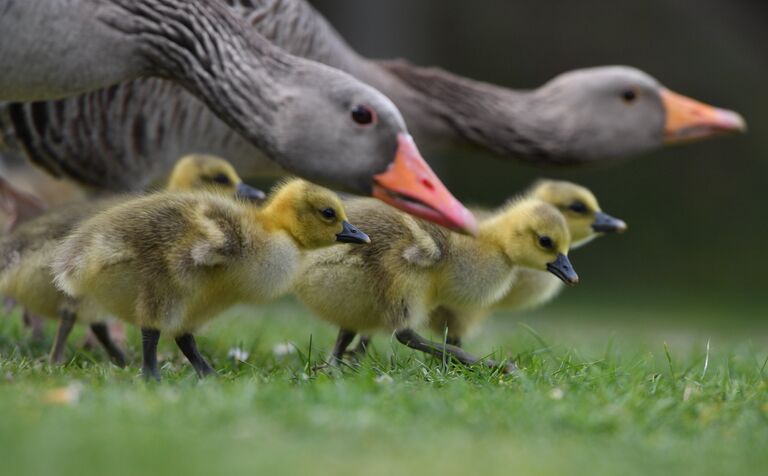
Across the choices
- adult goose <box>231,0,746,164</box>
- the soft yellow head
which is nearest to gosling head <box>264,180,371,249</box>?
the soft yellow head

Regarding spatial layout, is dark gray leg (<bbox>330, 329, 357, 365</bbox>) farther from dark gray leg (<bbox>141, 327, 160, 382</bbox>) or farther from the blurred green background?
the blurred green background

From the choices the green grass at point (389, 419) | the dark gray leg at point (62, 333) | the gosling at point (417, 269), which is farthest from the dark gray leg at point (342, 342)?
the dark gray leg at point (62, 333)

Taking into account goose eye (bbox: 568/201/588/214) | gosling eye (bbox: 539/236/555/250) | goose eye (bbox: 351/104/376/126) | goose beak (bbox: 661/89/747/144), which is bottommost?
gosling eye (bbox: 539/236/555/250)

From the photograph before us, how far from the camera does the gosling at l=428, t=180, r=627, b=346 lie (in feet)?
19.2

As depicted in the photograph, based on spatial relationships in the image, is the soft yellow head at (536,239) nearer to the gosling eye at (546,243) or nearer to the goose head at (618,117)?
the gosling eye at (546,243)

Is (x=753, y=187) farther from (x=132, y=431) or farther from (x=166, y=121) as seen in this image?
(x=132, y=431)

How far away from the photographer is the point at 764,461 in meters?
3.69

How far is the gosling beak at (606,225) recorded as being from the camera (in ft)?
20.1

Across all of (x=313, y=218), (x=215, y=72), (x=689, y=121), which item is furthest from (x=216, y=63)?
(x=689, y=121)

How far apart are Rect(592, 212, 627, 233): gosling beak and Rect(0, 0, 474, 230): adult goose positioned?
1139 millimetres

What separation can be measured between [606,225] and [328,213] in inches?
76.1

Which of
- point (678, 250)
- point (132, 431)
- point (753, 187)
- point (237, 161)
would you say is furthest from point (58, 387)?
point (753, 187)

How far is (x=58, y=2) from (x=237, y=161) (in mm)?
2006

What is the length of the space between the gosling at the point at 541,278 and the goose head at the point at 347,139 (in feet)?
2.28
